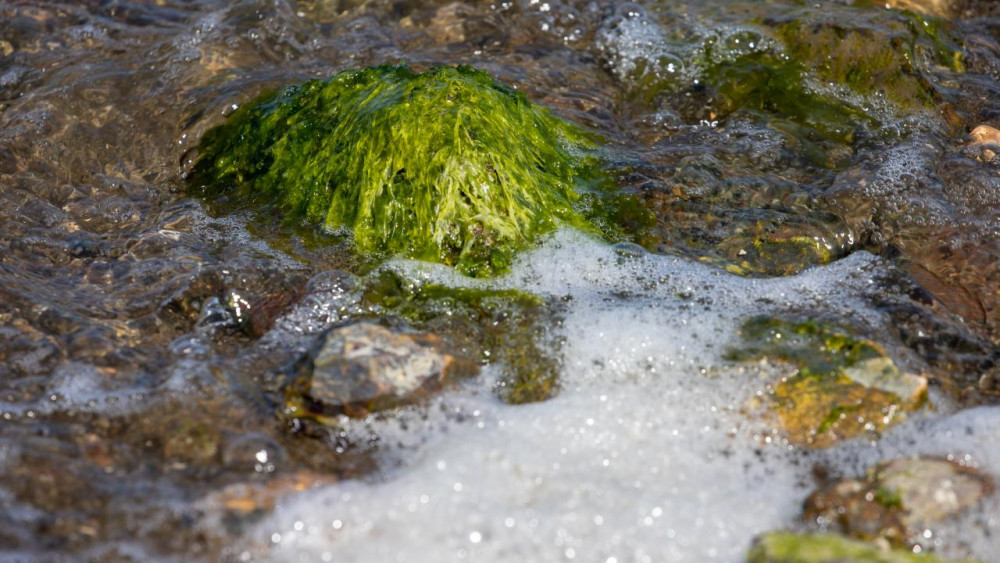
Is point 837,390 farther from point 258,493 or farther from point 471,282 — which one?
point 258,493

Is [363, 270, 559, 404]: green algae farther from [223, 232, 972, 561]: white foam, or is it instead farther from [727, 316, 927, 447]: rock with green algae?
[727, 316, 927, 447]: rock with green algae

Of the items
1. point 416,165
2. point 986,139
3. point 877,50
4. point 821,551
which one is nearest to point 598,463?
point 821,551

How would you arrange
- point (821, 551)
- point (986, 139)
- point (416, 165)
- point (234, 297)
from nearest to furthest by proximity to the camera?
point (821, 551)
point (234, 297)
point (416, 165)
point (986, 139)

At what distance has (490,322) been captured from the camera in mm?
3961

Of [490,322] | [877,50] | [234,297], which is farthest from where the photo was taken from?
[877,50]

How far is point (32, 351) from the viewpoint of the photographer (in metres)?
3.78

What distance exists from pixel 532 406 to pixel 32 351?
2122 mm

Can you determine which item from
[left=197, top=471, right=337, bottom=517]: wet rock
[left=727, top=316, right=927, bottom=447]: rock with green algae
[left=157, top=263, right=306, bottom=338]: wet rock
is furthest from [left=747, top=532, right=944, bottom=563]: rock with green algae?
[left=157, top=263, right=306, bottom=338]: wet rock

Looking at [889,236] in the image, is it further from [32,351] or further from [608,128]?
[32,351]

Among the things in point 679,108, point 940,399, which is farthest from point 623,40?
point 940,399

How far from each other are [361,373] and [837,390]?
185 centimetres

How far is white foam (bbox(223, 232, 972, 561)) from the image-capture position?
3.00m

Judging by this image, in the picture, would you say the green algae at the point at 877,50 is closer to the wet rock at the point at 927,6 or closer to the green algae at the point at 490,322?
the wet rock at the point at 927,6

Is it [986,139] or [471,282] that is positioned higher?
[471,282]
